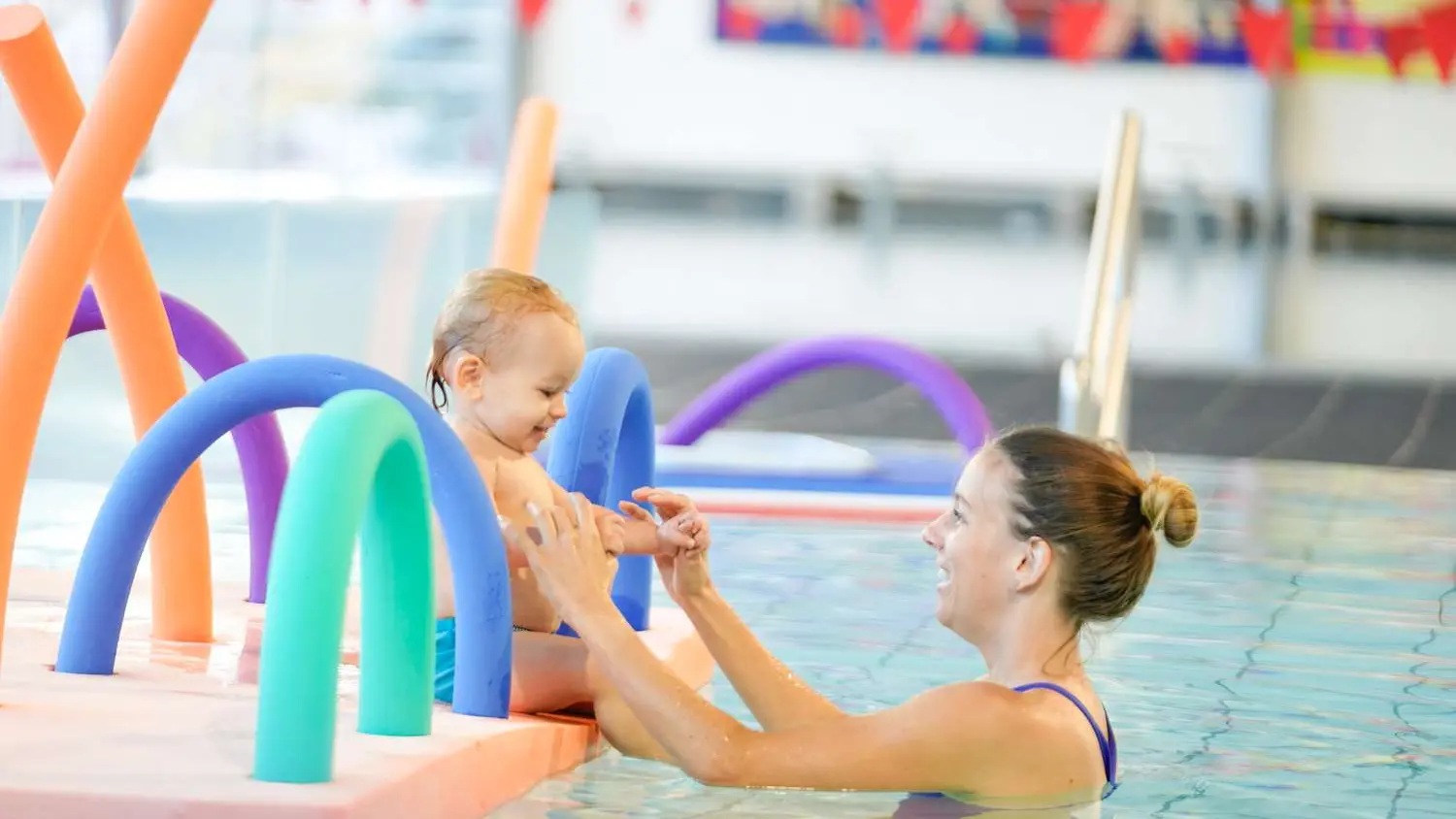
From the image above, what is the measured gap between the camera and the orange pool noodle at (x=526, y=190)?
4902 millimetres

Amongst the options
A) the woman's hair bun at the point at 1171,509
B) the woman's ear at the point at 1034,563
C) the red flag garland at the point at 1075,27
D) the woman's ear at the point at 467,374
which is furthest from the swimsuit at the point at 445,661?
the red flag garland at the point at 1075,27

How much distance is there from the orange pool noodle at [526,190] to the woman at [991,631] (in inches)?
88.3

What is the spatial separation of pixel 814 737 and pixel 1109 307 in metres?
3.35

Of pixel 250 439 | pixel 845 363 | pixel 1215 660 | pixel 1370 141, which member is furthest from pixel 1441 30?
pixel 250 439

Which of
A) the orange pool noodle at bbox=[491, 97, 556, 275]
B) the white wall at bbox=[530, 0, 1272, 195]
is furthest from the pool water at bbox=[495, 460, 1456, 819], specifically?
the white wall at bbox=[530, 0, 1272, 195]

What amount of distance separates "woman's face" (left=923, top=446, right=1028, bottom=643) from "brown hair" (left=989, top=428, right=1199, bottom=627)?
2 centimetres

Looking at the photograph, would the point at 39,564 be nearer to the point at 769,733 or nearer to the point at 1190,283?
the point at 769,733

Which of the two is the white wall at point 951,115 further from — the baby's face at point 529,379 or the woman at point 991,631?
the woman at point 991,631

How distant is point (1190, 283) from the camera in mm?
13461

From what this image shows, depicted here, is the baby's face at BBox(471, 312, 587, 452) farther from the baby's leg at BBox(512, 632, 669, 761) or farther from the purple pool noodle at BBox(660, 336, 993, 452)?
the purple pool noodle at BBox(660, 336, 993, 452)

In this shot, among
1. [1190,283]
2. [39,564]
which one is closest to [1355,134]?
[1190,283]

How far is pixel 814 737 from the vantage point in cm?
269

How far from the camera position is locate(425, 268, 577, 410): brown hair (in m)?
3.11

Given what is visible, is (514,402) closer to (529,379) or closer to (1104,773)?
(529,379)
